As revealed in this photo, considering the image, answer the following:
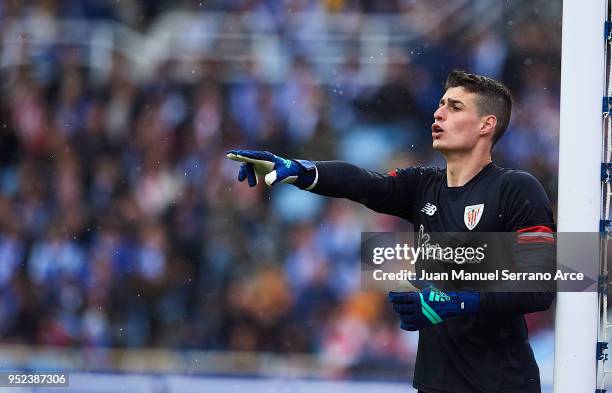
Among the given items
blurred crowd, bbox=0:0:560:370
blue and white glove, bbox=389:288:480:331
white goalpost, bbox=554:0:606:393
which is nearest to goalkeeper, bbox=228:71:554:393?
blue and white glove, bbox=389:288:480:331

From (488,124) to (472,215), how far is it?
1.13ft

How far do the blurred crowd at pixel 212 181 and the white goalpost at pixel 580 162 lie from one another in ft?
11.7

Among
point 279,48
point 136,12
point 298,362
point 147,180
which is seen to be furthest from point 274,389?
point 136,12

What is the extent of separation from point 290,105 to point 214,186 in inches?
35.0

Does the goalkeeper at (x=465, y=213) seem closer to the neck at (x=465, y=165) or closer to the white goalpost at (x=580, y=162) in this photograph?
the neck at (x=465, y=165)

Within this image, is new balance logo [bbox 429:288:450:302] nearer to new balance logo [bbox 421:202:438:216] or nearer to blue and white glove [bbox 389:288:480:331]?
blue and white glove [bbox 389:288:480:331]

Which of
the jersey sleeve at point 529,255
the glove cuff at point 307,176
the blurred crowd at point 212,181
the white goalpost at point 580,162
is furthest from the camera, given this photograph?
the blurred crowd at point 212,181

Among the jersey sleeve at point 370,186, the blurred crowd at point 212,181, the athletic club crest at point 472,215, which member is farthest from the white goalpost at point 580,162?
the blurred crowd at point 212,181

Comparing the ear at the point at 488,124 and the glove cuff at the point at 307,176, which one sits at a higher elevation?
the ear at the point at 488,124

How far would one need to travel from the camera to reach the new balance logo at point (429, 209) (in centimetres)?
297

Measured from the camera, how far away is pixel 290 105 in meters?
6.99

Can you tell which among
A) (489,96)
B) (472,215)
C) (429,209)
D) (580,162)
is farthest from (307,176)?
(580,162)

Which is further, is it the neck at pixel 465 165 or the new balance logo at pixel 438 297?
the neck at pixel 465 165

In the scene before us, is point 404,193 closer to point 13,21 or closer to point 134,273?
point 134,273
